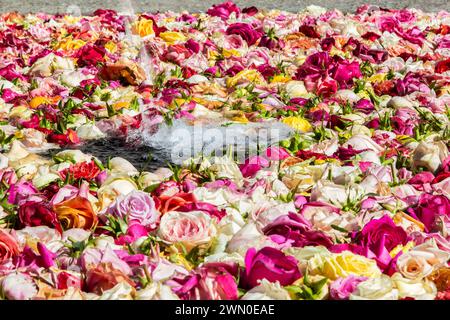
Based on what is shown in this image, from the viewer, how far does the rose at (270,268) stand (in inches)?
91.3

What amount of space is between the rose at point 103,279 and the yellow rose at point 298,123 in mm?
1667

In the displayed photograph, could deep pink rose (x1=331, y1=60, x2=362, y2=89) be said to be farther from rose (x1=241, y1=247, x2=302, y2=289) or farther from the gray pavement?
the gray pavement

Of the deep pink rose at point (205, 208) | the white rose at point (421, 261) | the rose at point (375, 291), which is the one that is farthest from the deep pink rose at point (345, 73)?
the rose at point (375, 291)

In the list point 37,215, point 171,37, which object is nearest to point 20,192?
point 37,215

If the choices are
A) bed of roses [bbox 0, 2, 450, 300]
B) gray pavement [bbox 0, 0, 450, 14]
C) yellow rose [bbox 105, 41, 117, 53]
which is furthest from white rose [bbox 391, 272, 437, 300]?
gray pavement [bbox 0, 0, 450, 14]

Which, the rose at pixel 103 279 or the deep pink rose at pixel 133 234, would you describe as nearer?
the rose at pixel 103 279

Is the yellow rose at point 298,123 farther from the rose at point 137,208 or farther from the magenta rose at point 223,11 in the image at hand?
the magenta rose at point 223,11

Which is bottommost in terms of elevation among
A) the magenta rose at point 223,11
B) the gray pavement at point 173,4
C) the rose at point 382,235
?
the gray pavement at point 173,4

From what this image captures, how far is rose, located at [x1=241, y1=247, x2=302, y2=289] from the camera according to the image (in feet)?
7.61

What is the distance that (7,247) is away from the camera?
8.31ft

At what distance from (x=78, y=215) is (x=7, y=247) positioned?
0.92 ft

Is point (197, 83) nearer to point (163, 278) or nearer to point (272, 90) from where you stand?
point (272, 90)

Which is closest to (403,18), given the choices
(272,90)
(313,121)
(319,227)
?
(272,90)
